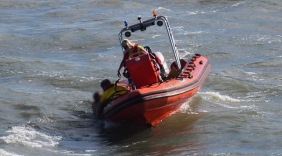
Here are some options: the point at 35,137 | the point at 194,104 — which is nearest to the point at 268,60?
the point at 194,104

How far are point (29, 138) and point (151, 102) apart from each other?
6.38ft

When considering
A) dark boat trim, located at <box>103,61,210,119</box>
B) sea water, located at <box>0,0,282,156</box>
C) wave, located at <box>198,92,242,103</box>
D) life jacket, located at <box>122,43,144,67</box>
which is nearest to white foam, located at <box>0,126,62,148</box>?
sea water, located at <box>0,0,282,156</box>

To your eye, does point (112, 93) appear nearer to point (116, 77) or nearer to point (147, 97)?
point (147, 97)

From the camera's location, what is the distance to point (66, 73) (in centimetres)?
1620

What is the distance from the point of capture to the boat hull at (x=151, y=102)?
1083 cm

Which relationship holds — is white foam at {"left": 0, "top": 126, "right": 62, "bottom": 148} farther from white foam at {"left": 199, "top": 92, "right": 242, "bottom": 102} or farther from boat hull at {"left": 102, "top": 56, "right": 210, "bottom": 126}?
white foam at {"left": 199, "top": 92, "right": 242, "bottom": 102}

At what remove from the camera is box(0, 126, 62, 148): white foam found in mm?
10945

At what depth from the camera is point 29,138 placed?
11.3 meters

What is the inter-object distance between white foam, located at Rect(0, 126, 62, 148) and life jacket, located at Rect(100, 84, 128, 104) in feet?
3.13

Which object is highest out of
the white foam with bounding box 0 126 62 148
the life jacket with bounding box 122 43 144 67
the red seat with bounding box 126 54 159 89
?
the life jacket with bounding box 122 43 144 67

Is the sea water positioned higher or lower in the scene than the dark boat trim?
lower

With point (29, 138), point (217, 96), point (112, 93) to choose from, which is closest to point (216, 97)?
point (217, 96)

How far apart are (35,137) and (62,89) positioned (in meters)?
3.69

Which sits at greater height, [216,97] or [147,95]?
[147,95]
